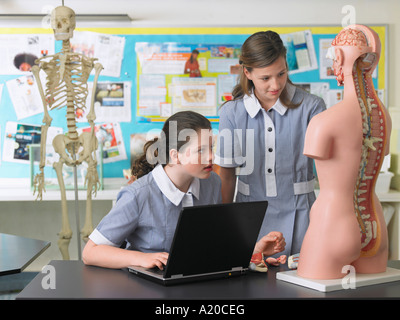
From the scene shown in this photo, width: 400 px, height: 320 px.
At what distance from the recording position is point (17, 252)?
1.90 metres

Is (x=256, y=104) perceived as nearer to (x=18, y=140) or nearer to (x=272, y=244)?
(x=272, y=244)

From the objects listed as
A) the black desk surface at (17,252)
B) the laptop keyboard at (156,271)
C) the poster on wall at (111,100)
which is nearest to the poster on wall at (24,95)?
the poster on wall at (111,100)

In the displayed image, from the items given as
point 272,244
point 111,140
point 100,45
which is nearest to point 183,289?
point 272,244

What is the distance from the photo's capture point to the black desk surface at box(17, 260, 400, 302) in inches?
46.7

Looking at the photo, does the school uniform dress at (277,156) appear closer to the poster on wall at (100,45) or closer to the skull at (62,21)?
the skull at (62,21)

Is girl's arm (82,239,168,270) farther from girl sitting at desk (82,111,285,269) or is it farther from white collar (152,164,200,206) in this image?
white collar (152,164,200,206)

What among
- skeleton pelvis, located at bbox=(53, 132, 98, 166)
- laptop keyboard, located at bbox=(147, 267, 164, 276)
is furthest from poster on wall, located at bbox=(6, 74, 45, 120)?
laptop keyboard, located at bbox=(147, 267, 164, 276)

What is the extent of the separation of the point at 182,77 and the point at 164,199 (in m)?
2.16

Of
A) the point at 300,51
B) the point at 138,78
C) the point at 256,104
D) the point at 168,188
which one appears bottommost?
the point at 168,188

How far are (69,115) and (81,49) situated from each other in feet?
3.17

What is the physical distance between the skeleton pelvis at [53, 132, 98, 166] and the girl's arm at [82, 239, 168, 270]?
4.62 feet

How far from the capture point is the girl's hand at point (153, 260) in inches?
52.5

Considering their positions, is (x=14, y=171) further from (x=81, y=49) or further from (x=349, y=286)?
(x=349, y=286)

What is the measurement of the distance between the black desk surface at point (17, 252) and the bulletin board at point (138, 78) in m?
1.56
